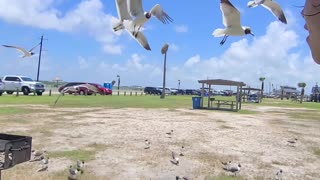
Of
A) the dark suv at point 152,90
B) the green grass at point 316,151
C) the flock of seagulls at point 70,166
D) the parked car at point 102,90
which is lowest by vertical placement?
the flock of seagulls at point 70,166

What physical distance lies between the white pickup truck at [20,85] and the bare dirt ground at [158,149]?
91.7 feet

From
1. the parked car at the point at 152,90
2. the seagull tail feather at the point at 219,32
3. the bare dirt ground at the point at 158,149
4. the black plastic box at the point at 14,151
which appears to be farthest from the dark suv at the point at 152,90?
the seagull tail feather at the point at 219,32

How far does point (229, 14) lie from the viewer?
1.20 metres

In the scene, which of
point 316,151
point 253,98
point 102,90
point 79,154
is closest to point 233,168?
point 79,154

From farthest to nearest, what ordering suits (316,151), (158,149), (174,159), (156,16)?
(316,151) → (158,149) → (174,159) → (156,16)

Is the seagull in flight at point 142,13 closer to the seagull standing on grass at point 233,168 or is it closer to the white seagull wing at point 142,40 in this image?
the white seagull wing at point 142,40

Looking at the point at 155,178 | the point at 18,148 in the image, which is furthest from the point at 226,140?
the point at 18,148

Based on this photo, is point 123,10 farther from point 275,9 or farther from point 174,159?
point 174,159

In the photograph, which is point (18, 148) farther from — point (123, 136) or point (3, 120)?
point (3, 120)

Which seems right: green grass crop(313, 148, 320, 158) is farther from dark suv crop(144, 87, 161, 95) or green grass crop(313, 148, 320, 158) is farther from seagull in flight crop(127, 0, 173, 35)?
dark suv crop(144, 87, 161, 95)

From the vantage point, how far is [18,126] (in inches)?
660

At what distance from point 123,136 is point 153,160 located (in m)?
4.01

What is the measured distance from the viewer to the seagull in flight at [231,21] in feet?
3.84

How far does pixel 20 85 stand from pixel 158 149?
37032mm
